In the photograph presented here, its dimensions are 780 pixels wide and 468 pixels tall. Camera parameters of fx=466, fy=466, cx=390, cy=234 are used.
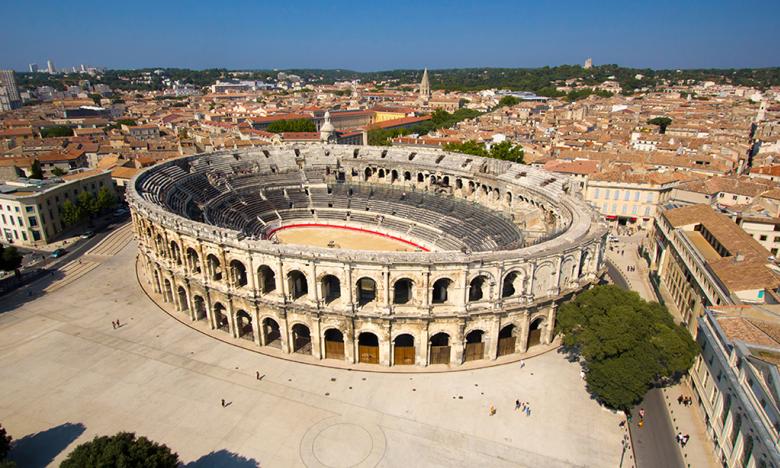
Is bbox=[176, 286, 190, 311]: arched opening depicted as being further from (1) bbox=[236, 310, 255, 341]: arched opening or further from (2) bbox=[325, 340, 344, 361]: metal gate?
(2) bbox=[325, 340, 344, 361]: metal gate

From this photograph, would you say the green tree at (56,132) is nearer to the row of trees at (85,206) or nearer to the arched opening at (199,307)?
the row of trees at (85,206)

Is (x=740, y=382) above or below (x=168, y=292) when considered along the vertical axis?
above

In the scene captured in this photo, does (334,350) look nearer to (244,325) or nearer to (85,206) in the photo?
(244,325)

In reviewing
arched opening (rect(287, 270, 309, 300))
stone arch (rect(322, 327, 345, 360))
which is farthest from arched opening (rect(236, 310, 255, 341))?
stone arch (rect(322, 327, 345, 360))

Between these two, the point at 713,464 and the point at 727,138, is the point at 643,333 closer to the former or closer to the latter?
the point at 713,464

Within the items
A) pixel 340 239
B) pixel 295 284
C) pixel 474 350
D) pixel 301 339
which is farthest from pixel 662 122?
pixel 301 339

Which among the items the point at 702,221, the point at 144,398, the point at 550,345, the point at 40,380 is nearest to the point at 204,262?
the point at 144,398
